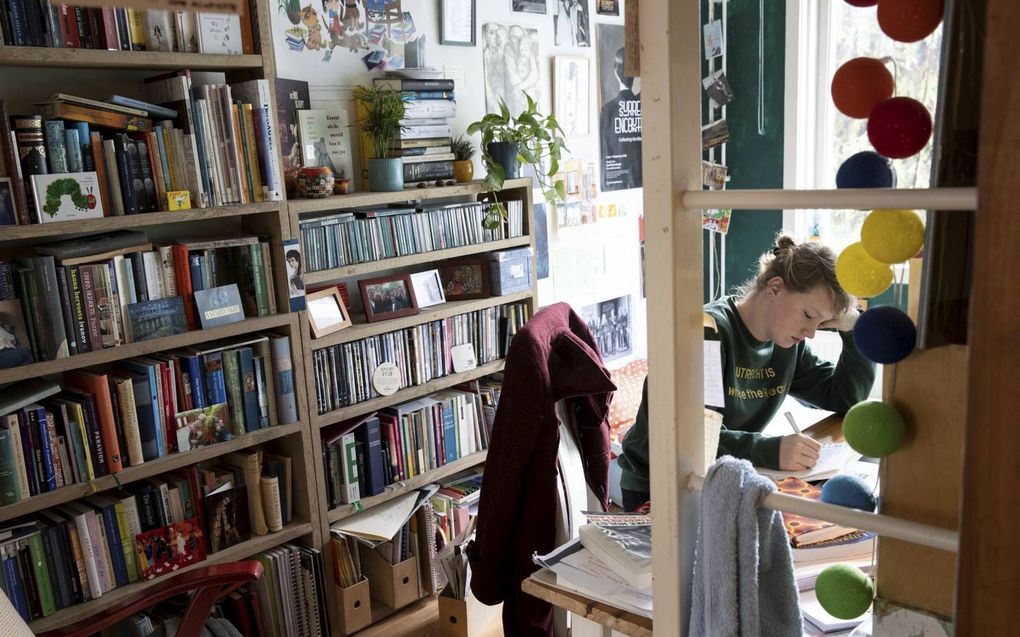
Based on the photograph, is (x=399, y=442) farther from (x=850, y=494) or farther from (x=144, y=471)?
(x=850, y=494)

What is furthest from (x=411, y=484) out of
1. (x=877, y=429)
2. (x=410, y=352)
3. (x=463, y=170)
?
(x=877, y=429)

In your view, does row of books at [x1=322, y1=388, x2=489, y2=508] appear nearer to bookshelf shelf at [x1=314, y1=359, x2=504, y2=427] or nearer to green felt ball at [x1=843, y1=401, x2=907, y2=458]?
bookshelf shelf at [x1=314, y1=359, x2=504, y2=427]

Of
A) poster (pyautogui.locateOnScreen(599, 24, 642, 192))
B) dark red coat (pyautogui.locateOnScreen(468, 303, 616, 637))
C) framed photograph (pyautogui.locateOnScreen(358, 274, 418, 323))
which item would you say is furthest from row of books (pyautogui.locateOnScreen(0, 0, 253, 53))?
poster (pyautogui.locateOnScreen(599, 24, 642, 192))

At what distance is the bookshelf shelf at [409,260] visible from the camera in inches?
101

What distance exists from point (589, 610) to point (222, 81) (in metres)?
1.76

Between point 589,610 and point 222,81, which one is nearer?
point 589,610

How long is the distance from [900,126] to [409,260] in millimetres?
2010

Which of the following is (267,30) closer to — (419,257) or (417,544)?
(419,257)

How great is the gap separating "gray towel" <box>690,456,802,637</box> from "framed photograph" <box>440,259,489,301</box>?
2016 mm

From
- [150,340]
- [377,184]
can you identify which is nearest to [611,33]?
[377,184]

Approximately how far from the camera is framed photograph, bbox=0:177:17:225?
200 cm

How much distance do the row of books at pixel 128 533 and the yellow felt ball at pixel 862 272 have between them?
1.95 meters

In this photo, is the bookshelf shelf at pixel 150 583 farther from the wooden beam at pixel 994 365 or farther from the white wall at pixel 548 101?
the wooden beam at pixel 994 365

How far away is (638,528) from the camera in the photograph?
1485 millimetres
